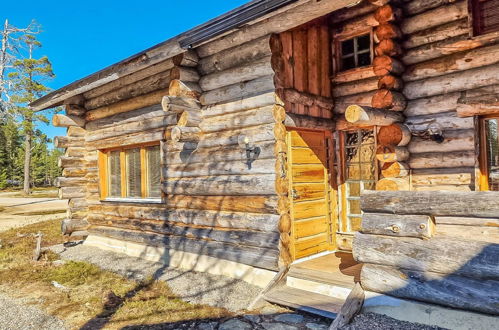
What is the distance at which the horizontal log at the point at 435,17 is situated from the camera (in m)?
5.35

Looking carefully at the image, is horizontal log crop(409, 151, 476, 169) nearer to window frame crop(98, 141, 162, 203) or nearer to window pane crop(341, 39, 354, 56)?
window pane crop(341, 39, 354, 56)

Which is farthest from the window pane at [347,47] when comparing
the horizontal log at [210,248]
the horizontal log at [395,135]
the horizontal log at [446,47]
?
the horizontal log at [210,248]

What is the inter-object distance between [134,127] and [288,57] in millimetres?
4159

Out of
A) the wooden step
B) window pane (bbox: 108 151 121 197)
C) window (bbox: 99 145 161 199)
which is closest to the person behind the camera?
the wooden step

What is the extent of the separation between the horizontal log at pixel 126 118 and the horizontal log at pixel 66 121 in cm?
19

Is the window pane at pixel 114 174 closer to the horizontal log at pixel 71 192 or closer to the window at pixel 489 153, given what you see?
the horizontal log at pixel 71 192

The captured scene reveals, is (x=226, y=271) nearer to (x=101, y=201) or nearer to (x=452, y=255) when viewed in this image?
(x=452, y=255)

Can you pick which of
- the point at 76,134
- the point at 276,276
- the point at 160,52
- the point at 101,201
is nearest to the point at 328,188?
the point at 276,276

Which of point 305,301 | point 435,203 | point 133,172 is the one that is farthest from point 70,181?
point 435,203

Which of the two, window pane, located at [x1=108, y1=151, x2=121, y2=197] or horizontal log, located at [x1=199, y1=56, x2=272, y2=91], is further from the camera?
window pane, located at [x1=108, y1=151, x2=121, y2=197]

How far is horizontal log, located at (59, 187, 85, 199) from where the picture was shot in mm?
9664

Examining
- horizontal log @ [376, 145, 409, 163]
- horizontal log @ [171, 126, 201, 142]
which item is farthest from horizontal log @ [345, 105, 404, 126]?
horizontal log @ [171, 126, 201, 142]

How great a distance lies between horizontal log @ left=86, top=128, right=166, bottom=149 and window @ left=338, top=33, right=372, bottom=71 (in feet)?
→ 12.7

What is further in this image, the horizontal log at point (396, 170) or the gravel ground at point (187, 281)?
the horizontal log at point (396, 170)
